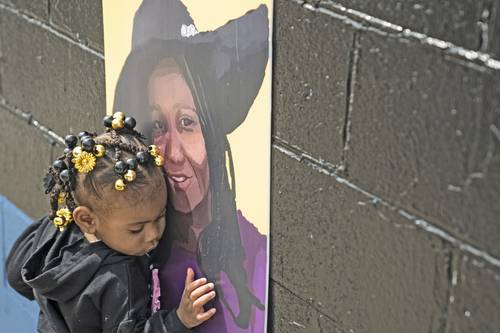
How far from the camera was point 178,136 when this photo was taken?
3213 millimetres

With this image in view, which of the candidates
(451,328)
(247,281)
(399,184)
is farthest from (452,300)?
(247,281)

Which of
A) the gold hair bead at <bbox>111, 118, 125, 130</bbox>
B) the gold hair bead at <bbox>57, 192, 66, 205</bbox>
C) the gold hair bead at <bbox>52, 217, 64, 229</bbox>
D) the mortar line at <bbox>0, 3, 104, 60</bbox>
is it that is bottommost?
the gold hair bead at <bbox>52, 217, 64, 229</bbox>

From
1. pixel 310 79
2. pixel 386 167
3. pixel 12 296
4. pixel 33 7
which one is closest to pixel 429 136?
pixel 386 167

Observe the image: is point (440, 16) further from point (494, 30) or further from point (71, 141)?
point (71, 141)

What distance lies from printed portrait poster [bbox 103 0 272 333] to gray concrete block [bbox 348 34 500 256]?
1.34ft

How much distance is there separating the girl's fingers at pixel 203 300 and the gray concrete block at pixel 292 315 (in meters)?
0.23

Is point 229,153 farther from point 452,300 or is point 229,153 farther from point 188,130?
point 452,300

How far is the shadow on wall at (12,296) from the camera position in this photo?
4.45 metres

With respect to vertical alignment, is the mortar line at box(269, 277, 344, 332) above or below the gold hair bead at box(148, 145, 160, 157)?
below

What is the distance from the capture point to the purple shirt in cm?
302

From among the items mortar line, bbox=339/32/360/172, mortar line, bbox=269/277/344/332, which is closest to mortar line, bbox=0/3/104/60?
mortar line, bbox=269/277/344/332

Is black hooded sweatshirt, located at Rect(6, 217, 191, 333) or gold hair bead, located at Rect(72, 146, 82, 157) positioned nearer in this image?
gold hair bead, located at Rect(72, 146, 82, 157)

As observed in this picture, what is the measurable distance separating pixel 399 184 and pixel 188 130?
3.04 ft

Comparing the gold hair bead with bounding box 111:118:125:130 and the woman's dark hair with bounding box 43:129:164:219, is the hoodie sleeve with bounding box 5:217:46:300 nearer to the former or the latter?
the woman's dark hair with bounding box 43:129:164:219
